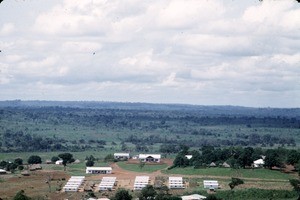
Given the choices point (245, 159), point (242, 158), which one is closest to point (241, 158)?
point (242, 158)

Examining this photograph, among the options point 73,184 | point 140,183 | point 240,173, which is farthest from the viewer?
point 240,173

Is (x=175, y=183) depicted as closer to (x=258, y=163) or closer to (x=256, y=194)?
(x=256, y=194)

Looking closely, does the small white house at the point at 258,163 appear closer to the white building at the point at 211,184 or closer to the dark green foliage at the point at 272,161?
the dark green foliage at the point at 272,161

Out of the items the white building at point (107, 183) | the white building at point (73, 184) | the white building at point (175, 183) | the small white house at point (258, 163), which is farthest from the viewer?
the small white house at point (258, 163)

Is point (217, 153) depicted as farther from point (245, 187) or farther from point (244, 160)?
point (245, 187)

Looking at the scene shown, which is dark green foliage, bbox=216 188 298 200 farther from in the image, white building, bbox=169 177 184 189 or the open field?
white building, bbox=169 177 184 189

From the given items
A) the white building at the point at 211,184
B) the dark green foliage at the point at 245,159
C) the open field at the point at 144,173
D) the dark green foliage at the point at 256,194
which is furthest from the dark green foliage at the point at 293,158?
the dark green foliage at the point at 256,194

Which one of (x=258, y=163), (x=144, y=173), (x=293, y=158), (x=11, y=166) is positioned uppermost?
(x=293, y=158)

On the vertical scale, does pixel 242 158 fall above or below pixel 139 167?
above

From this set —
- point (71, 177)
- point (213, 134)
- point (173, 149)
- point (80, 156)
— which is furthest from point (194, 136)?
point (71, 177)
